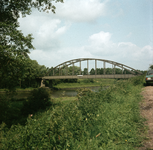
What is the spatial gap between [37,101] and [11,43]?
198 inches

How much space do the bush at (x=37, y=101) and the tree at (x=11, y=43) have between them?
7.73 ft

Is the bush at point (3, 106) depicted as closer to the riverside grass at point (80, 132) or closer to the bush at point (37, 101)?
the bush at point (37, 101)

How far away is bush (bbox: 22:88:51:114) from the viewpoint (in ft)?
35.7

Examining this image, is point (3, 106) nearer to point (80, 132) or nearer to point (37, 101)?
point (37, 101)

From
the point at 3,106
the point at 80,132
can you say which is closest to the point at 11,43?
the point at 3,106

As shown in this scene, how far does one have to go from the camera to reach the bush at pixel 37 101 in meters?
10.9

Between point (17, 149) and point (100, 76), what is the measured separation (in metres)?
46.6

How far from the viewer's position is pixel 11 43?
809cm

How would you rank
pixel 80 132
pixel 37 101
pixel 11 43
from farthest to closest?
1. pixel 37 101
2. pixel 11 43
3. pixel 80 132

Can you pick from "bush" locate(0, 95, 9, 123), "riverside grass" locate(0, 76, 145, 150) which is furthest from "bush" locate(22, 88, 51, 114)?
"riverside grass" locate(0, 76, 145, 150)

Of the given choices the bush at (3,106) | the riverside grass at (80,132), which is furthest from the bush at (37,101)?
the riverside grass at (80,132)

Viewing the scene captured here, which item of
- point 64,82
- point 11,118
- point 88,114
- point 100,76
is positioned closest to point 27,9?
point 11,118

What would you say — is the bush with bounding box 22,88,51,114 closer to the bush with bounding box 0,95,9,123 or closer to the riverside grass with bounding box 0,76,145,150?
the bush with bounding box 0,95,9,123

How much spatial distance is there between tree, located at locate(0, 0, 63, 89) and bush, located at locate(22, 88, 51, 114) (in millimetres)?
2357
